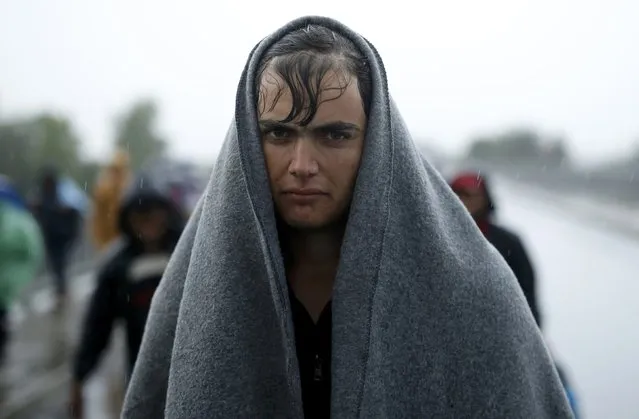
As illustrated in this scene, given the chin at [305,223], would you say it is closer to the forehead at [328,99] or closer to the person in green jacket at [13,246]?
the forehead at [328,99]

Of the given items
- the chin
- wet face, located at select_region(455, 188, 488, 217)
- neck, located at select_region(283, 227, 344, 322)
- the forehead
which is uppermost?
the forehead

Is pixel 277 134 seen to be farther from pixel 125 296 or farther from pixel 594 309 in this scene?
pixel 594 309

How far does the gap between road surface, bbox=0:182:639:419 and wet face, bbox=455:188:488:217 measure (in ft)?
5.74

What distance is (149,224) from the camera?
12.3 ft

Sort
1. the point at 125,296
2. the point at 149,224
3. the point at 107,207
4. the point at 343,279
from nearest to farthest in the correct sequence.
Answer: the point at 343,279 → the point at 125,296 → the point at 149,224 → the point at 107,207

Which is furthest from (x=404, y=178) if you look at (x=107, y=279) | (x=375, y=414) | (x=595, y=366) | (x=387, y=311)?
(x=595, y=366)

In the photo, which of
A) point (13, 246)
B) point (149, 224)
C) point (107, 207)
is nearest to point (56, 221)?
point (107, 207)

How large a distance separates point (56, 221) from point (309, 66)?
8.20 m

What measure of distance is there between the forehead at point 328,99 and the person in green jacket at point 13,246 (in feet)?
11.9

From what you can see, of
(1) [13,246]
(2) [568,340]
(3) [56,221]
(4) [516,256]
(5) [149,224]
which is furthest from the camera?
(3) [56,221]

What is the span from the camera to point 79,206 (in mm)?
9594

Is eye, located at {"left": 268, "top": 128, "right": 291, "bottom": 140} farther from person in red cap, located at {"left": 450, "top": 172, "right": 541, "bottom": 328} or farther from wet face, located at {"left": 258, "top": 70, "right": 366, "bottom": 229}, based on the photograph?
person in red cap, located at {"left": 450, "top": 172, "right": 541, "bottom": 328}

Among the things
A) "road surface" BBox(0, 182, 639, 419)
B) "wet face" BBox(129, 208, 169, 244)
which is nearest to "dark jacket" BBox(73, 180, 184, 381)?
"wet face" BBox(129, 208, 169, 244)

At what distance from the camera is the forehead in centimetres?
148
